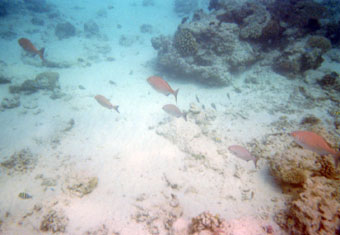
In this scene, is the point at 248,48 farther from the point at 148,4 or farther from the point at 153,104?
the point at 148,4

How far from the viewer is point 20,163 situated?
5062mm

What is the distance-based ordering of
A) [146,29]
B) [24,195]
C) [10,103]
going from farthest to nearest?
Result: [146,29] < [10,103] < [24,195]

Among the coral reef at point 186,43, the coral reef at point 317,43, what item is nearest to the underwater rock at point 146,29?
the coral reef at point 186,43

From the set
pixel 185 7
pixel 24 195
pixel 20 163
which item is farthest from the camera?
pixel 185 7

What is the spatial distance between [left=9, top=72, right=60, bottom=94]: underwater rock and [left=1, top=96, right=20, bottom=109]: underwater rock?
3.00 feet

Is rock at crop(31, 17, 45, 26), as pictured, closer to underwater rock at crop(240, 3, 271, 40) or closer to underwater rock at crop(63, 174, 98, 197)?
underwater rock at crop(240, 3, 271, 40)

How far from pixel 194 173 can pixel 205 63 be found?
240 inches

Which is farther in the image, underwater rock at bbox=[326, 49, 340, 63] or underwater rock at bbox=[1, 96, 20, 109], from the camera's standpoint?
underwater rock at bbox=[326, 49, 340, 63]

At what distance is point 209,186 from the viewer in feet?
13.9

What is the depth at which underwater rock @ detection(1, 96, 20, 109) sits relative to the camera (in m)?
7.79

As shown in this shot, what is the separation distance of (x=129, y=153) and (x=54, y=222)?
2.48 meters

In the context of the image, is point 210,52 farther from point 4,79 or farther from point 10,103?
point 4,79

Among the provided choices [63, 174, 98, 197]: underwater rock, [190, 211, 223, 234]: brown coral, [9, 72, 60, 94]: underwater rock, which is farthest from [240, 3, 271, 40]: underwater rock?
[9, 72, 60, 94]: underwater rock

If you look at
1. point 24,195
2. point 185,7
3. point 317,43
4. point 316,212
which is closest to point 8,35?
point 24,195
